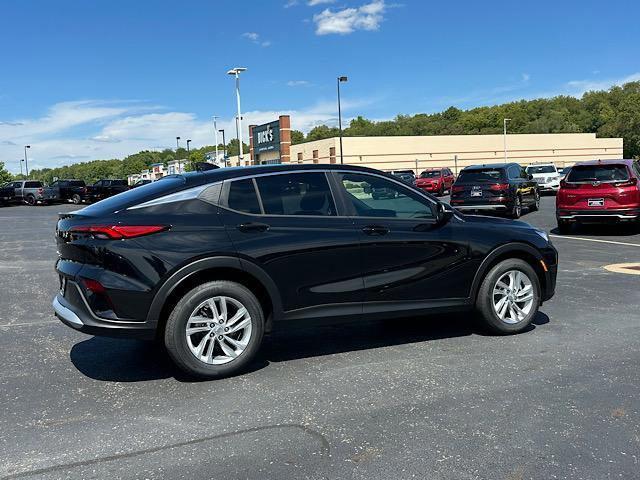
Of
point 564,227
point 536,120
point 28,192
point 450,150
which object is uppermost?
point 536,120

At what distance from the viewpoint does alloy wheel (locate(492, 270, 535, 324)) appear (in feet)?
18.3

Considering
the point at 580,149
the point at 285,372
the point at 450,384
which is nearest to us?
the point at 450,384

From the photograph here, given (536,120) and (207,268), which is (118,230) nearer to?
(207,268)

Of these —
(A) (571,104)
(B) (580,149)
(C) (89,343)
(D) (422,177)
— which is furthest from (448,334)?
(A) (571,104)

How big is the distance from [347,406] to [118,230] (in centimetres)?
207

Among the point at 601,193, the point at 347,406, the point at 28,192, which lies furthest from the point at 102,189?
the point at 347,406

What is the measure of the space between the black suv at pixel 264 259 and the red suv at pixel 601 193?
8.68 m

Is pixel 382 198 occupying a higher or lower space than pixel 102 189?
lower

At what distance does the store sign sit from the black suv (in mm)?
50378

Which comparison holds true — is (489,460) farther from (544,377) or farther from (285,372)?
(285,372)

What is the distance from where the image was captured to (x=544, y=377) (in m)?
4.43

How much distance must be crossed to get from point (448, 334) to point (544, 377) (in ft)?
4.53

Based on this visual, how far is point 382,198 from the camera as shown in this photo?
5316 millimetres

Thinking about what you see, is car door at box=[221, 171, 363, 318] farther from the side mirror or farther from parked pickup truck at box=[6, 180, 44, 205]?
parked pickup truck at box=[6, 180, 44, 205]
